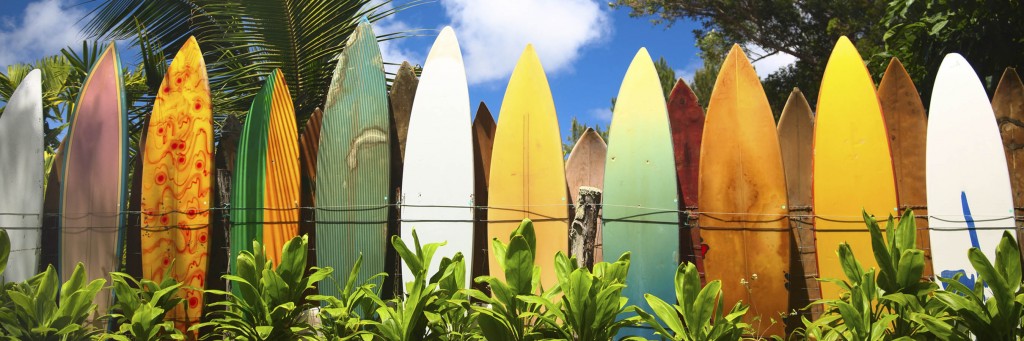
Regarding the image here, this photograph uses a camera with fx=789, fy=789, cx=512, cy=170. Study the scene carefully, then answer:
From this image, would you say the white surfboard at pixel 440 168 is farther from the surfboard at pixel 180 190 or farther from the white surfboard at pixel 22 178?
the white surfboard at pixel 22 178

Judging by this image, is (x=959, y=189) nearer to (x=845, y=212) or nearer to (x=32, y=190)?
(x=845, y=212)

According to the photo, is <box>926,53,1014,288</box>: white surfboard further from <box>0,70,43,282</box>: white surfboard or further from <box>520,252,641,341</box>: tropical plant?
<box>0,70,43,282</box>: white surfboard

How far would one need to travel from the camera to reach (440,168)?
4133 mm

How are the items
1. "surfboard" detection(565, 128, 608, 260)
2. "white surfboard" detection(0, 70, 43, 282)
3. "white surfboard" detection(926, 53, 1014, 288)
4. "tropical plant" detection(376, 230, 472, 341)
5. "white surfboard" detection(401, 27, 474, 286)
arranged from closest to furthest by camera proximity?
1. "tropical plant" detection(376, 230, 472, 341)
2. "white surfboard" detection(926, 53, 1014, 288)
3. "white surfboard" detection(401, 27, 474, 286)
4. "white surfboard" detection(0, 70, 43, 282)
5. "surfboard" detection(565, 128, 608, 260)

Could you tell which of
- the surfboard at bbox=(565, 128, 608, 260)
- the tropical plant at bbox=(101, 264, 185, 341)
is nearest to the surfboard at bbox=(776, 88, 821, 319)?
the surfboard at bbox=(565, 128, 608, 260)

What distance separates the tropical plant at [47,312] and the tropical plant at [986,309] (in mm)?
3631

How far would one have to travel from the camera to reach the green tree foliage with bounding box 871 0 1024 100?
5.89 meters

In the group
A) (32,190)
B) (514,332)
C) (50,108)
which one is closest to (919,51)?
(514,332)

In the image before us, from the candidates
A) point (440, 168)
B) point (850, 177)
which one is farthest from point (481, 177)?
point (850, 177)

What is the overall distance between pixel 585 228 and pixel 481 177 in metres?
0.70

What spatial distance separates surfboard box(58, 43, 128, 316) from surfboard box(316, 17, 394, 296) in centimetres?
109

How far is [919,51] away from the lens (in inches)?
238

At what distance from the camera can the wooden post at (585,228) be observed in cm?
396

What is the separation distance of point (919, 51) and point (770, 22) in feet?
17.5
